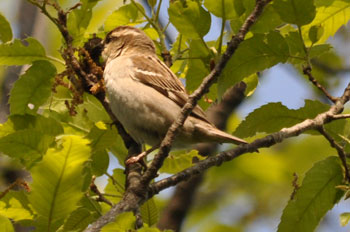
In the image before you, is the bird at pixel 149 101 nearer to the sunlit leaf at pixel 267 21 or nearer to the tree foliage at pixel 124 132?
the tree foliage at pixel 124 132

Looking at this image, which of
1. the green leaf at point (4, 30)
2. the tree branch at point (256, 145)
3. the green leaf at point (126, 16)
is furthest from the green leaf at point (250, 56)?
the green leaf at point (4, 30)

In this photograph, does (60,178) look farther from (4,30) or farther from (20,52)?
(4,30)

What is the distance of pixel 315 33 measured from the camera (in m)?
3.50

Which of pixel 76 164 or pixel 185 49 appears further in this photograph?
pixel 185 49

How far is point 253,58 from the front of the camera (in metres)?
3.40

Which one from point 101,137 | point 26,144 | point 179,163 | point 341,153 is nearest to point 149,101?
point 179,163

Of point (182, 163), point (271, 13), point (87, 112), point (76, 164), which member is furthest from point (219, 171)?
point (76, 164)

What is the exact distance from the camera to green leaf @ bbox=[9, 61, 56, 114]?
3.46 meters

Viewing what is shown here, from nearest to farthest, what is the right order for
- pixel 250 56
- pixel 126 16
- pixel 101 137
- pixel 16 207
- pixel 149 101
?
pixel 16 207, pixel 101 137, pixel 250 56, pixel 126 16, pixel 149 101

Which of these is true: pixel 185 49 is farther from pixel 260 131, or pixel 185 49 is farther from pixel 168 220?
pixel 168 220

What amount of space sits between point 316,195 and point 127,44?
8.52 feet

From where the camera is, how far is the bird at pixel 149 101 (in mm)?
4223

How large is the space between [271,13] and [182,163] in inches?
47.5

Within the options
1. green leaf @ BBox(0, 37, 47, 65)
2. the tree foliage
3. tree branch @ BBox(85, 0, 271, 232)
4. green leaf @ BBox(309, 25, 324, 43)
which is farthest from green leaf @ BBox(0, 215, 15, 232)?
green leaf @ BBox(309, 25, 324, 43)
